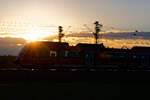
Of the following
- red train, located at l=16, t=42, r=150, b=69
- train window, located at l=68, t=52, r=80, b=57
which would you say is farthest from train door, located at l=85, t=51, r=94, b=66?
train window, located at l=68, t=52, r=80, b=57

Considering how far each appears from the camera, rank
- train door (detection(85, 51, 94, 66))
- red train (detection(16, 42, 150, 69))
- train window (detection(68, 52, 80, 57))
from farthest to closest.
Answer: train door (detection(85, 51, 94, 66)) → train window (detection(68, 52, 80, 57)) → red train (detection(16, 42, 150, 69))

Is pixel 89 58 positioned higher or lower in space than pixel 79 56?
lower

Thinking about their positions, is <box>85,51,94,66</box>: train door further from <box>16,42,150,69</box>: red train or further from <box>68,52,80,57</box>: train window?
<box>68,52,80,57</box>: train window

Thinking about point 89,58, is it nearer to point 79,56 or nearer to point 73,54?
point 79,56

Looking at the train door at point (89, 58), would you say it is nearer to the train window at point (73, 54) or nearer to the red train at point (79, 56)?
the red train at point (79, 56)

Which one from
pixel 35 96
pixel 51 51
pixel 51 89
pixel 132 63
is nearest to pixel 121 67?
pixel 132 63

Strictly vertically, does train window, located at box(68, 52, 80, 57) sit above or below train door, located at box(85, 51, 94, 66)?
above

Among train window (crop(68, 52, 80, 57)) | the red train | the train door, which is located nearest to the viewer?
the red train

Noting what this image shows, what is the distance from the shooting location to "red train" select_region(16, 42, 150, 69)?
27.9 m

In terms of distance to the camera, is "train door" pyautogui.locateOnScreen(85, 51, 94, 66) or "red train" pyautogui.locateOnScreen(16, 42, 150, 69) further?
"train door" pyautogui.locateOnScreen(85, 51, 94, 66)

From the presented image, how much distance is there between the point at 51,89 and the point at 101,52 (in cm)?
1591

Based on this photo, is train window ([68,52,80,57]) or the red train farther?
train window ([68,52,80,57])

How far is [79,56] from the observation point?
29.6 m

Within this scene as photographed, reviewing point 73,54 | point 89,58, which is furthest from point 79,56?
point 89,58
